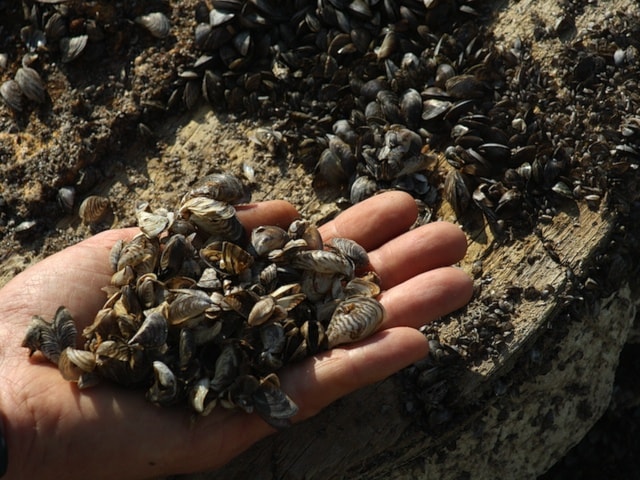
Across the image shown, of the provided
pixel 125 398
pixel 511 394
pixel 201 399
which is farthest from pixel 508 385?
pixel 125 398

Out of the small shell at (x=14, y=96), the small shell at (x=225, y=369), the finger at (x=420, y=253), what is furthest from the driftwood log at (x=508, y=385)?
the small shell at (x=14, y=96)

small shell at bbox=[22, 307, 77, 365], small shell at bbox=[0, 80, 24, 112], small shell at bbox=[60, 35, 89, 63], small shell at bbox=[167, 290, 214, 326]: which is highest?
small shell at bbox=[60, 35, 89, 63]

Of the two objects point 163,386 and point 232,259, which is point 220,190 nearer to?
point 232,259

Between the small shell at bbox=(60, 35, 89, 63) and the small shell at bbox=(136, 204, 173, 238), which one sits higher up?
the small shell at bbox=(60, 35, 89, 63)

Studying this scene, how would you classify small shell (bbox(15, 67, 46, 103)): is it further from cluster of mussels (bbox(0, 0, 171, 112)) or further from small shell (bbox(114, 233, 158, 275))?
small shell (bbox(114, 233, 158, 275))

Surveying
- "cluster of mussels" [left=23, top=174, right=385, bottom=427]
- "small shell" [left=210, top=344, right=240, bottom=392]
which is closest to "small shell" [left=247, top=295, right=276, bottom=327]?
"cluster of mussels" [left=23, top=174, right=385, bottom=427]

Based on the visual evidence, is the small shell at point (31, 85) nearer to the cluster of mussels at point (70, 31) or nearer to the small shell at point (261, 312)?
the cluster of mussels at point (70, 31)

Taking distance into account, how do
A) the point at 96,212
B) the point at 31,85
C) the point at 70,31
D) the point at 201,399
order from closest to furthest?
1. the point at 201,399
2. the point at 96,212
3. the point at 31,85
4. the point at 70,31

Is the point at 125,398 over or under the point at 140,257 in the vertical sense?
under

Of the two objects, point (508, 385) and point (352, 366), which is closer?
point (352, 366)
